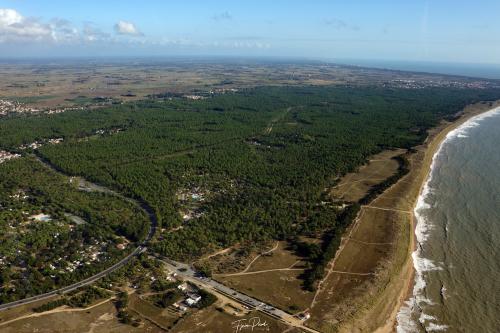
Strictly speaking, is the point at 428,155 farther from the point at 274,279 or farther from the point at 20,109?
the point at 20,109

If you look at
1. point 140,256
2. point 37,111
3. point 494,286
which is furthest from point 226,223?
point 37,111

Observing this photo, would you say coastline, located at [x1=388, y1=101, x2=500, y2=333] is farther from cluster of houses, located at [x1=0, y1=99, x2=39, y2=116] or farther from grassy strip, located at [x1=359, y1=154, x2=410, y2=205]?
cluster of houses, located at [x1=0, y1=99, x2=39, y2=116]

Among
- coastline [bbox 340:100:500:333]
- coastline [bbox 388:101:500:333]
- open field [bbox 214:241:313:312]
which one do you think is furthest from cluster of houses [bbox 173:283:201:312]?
coastline [bbox 388:101:500:333]

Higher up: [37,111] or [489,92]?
[489,92]

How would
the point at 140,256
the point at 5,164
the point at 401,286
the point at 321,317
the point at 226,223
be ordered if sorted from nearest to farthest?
1. the point at 321,317
2. the point at 401,286
3. the point at 140,256
4. the point at 226,223
5. the point at 5,164

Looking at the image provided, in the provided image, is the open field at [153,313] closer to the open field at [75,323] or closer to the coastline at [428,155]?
the open field at [75,323]

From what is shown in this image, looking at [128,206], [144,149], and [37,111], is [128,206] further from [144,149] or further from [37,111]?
[37,111]
